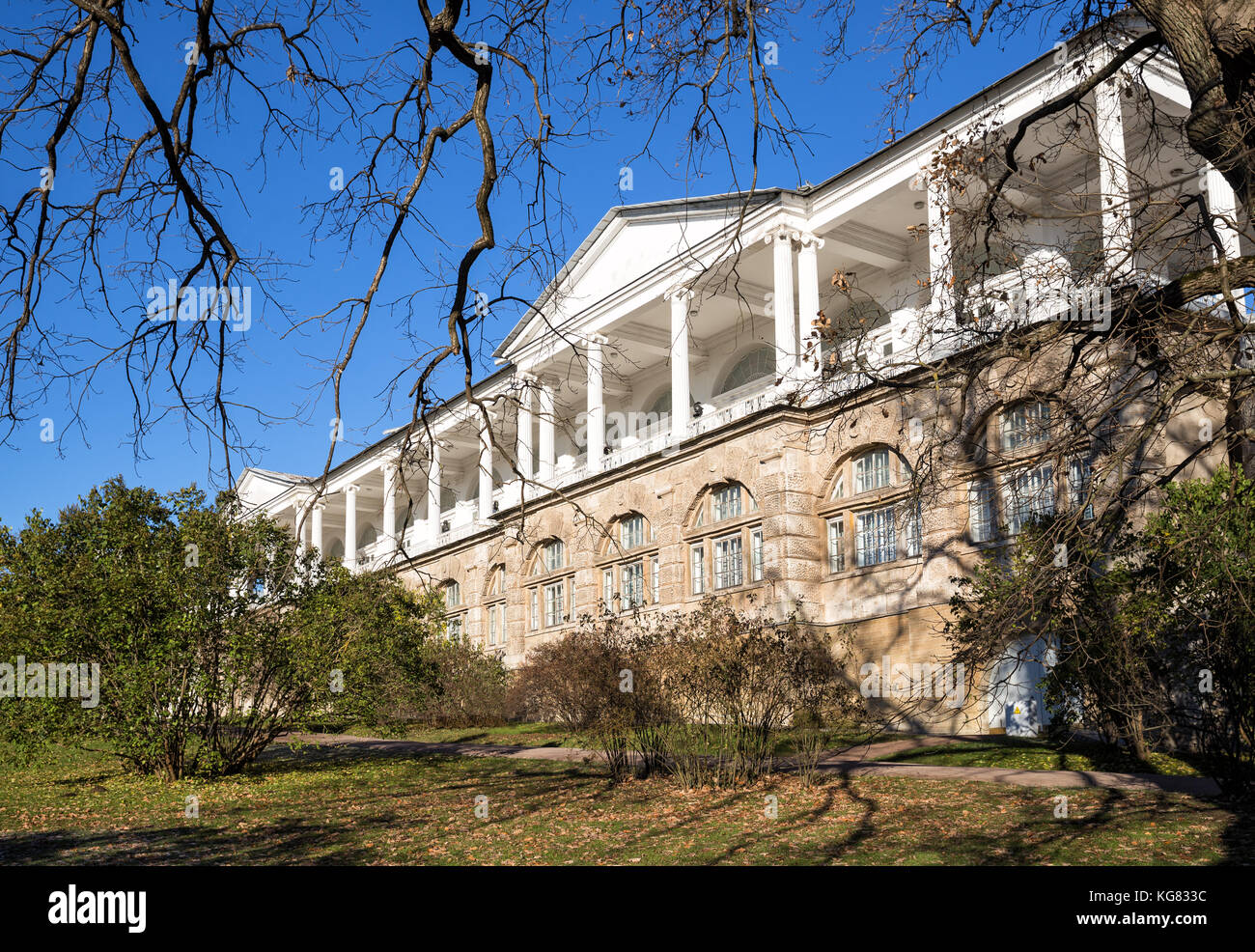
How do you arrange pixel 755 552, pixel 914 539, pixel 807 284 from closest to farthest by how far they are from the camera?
1. pixel 914 539
2. pixel 755 552
3. pixel 807 284

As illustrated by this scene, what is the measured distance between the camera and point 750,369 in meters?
35.3

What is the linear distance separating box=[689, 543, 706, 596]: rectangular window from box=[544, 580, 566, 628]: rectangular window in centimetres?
761

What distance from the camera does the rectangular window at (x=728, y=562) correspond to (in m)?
28.7

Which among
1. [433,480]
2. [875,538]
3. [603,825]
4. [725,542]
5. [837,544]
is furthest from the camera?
[725,542]

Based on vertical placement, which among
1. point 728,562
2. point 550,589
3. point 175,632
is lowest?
point 175,632

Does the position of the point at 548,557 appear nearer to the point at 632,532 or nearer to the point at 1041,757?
the point at 632,532

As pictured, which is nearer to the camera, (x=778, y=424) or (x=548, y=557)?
(x=778, y=424)

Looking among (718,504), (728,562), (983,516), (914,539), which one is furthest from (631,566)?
(983,516)

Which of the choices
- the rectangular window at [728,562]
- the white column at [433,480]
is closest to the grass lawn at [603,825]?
the white column at [433,480]

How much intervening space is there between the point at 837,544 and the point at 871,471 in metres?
2.07

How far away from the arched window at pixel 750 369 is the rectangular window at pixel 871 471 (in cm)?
735

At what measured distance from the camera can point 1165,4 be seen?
7.77m

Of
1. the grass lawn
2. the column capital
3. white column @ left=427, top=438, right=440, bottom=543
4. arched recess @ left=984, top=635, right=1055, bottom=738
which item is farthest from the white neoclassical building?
the grass lawn

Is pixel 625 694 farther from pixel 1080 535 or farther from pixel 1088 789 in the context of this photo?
pixel 1080 535
